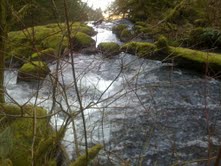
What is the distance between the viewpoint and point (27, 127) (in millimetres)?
3951

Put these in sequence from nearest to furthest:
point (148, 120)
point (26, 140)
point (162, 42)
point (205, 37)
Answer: point (26, 140) < point (148, 120) < point (162, 42) < point (205, 37)

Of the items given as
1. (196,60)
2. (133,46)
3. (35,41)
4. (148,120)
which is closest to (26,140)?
(35,41)

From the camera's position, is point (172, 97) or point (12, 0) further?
point (172, 97)

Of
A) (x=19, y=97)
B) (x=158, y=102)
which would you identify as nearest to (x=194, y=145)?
(x=158, y=102)

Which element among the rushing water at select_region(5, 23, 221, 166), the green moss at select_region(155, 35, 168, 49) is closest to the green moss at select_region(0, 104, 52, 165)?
the rushing water at select_region(5, 23, 221, 166)

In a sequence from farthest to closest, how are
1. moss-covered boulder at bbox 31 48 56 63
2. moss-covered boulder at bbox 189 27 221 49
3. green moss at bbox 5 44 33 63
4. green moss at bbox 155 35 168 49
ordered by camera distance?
moss-covered boulder at bbox 189 27 221 49
green moss at bbox 155 35 168 49
green moss at bbox 5 44 33 63
moss-covered boulder at bbox 31 48 56 63

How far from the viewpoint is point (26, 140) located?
374 cm

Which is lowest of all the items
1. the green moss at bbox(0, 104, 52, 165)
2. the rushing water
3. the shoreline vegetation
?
the rushing water

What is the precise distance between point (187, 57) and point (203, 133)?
3.54 meters

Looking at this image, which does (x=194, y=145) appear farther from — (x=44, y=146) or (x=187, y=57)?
(x=187, y=57)

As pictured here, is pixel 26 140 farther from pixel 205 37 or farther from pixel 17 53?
pixel 205 37

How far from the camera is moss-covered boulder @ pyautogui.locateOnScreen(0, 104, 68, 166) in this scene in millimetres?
2385

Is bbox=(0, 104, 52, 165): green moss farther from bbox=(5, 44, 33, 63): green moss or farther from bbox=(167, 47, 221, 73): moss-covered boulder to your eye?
bbox=(167, 47, 221, 73): moss-covered boulder

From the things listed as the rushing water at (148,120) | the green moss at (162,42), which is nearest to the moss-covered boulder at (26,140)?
the rushing water at (148,120)
